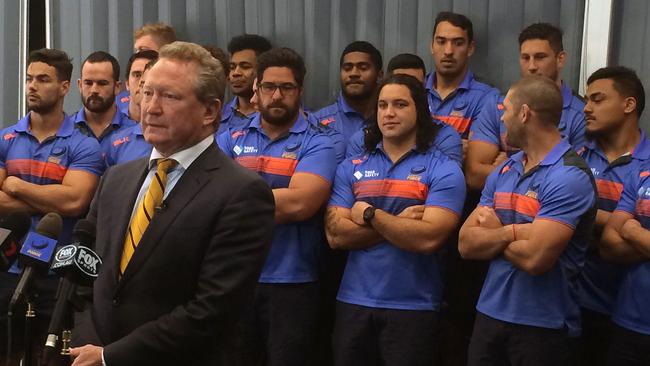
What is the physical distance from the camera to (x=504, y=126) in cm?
432

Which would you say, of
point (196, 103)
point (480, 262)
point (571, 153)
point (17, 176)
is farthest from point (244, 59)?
point (196, 103)

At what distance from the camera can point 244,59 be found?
531cm

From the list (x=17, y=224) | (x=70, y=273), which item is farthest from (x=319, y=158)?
(x=70, y=273)

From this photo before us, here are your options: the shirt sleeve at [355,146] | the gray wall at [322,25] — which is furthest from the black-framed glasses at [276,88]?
the gray wall at [322,25]

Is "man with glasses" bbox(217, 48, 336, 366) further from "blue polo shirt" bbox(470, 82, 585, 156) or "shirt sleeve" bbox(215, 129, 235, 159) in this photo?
"blue polo shirt" bbox(470, 82, 585, 156)

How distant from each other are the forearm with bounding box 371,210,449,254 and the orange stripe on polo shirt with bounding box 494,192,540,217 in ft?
1.01

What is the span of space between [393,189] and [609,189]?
0.99 m

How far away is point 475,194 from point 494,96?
52cm

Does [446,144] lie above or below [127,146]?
above

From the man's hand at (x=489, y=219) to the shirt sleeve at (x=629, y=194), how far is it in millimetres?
648

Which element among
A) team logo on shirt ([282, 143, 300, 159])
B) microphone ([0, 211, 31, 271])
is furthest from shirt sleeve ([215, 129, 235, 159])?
microphone ([0, 211, 31, 271])

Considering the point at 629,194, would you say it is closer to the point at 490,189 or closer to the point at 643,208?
the point at 643,208

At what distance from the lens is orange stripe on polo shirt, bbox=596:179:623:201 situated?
403 centimetres

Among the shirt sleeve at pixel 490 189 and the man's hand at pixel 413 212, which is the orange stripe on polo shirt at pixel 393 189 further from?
the shirt sleeve at pixel 490 189
